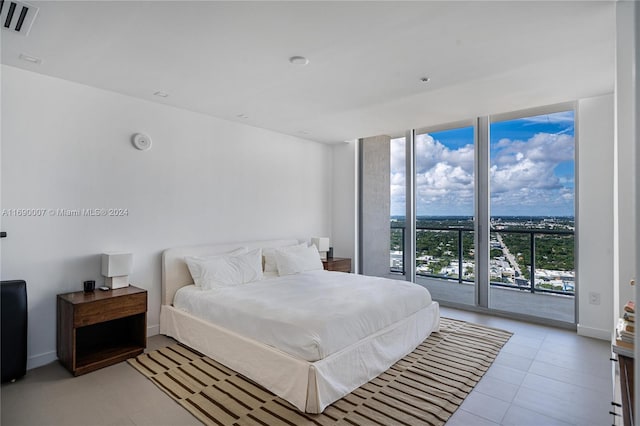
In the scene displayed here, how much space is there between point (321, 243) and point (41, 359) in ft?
11.9

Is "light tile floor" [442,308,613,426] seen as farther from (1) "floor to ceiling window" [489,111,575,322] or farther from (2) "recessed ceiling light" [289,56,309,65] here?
(2) "recessed ceiling light" [289,56,309,65]

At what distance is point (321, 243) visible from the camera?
5.41 m

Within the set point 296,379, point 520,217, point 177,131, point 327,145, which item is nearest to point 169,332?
point 296,379

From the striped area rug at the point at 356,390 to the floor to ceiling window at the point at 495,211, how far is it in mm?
1431

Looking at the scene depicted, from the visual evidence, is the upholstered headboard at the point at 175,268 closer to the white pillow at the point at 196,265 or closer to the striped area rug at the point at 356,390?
the white pillow at the point at 196,265

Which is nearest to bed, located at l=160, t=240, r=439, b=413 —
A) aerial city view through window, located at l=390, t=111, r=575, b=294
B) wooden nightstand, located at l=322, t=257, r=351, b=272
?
wooden nightstand, located at l=322, t=257, r=351, b=272

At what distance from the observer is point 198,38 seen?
240 centimetres

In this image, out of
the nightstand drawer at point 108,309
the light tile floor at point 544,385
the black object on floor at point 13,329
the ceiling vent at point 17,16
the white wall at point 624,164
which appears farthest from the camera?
the nightstand drawer at point 108,309

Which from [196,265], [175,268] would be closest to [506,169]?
[196,265]

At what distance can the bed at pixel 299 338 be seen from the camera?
2357 millimetres

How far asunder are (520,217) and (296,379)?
3.75 metres

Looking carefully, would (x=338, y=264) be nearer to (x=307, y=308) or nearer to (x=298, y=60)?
(x=307, y=308)

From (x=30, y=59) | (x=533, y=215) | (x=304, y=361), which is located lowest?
(x=304, y=361)

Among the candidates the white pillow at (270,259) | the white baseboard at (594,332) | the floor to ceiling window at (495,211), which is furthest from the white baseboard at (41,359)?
the white baseboard at (594,332)
